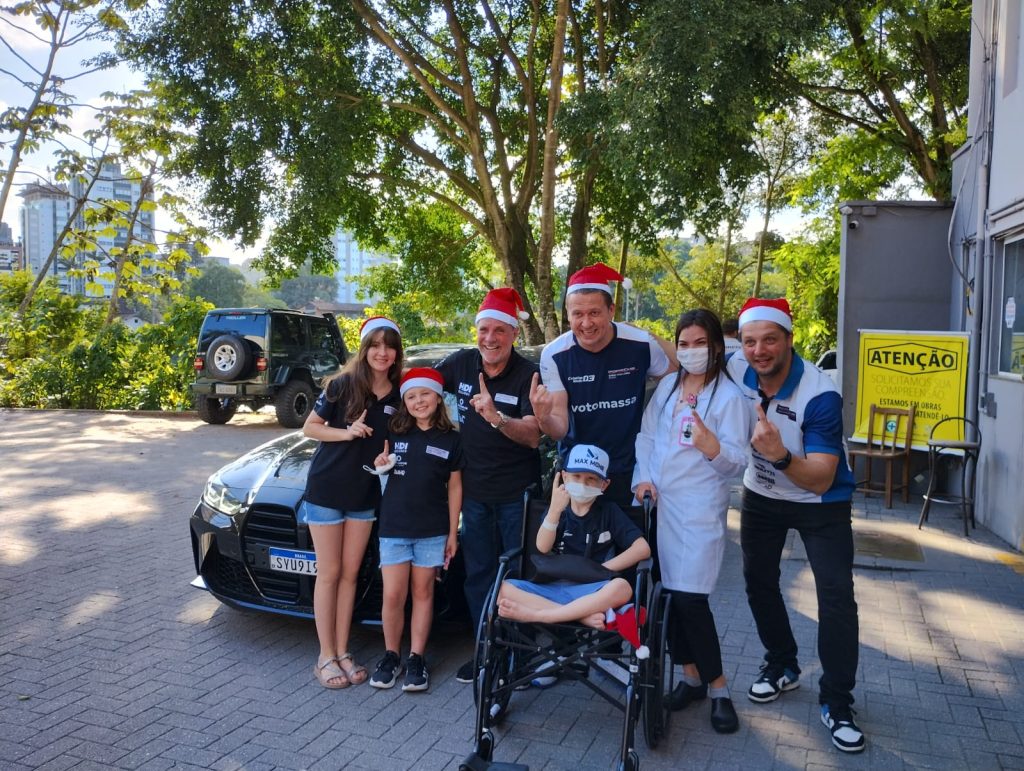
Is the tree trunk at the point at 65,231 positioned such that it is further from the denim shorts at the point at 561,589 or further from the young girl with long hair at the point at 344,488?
the denim shorts at the point at 561,589

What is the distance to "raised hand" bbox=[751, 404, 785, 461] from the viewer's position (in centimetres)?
334

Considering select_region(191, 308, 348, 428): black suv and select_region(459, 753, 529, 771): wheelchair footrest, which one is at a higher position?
select_region(191, 308, 348, 428): black suv

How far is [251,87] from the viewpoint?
14414 millimetres

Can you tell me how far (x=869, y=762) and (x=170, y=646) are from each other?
A: 3635 millimetres

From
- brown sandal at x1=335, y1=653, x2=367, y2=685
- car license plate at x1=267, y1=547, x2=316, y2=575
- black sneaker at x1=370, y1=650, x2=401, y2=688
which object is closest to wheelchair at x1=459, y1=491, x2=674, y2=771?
black sneaker at x1=370, y1=650, x2=401, y2=688

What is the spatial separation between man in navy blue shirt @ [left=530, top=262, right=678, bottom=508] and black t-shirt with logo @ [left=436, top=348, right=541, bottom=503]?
16 cm

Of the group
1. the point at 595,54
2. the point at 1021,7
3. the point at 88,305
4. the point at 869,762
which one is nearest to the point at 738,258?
the point at 595,54

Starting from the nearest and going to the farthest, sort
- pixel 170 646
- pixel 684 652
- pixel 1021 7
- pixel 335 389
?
1. pixel 684 652
2. pixel 335 389
3. pixel 170 646
4. pixel 1021 7

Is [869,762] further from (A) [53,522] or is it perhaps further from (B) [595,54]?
(B) [595,54]

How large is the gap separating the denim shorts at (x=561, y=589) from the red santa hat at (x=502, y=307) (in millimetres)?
1277

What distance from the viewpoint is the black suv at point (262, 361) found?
1411 cm

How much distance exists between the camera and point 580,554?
3719 millimetres

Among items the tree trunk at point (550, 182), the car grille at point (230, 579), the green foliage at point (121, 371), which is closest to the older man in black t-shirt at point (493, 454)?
the car grille at point (230, 579)

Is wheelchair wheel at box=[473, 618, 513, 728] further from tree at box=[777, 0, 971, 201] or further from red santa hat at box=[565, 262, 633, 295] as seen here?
tree at box=[777, 0, 971, 201]
